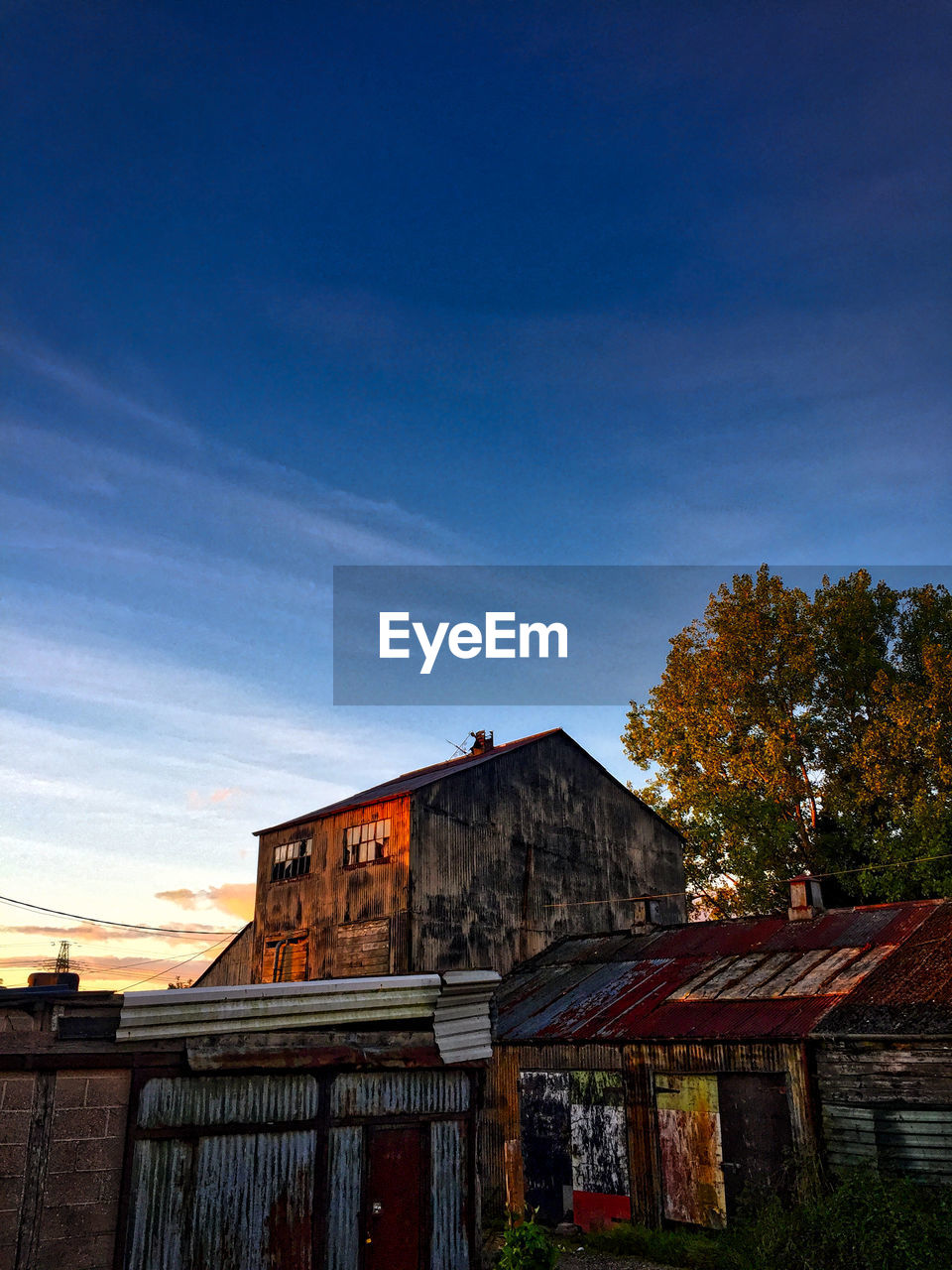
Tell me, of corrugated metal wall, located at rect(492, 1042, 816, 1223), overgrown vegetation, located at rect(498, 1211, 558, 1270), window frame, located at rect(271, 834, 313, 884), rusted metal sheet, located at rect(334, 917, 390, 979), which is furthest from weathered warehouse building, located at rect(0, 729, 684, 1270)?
window frame, located at rect(271, 834, 313, 884)

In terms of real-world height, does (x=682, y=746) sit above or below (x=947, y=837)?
above

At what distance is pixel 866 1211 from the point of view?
1501 centimetres

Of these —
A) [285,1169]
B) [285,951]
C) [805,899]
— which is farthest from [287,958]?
[285,1169]

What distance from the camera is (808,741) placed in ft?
127

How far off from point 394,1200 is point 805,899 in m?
13.6

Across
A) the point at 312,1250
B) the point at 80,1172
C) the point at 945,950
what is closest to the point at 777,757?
the point at 945,950

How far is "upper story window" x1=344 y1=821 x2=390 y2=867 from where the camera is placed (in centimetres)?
2930

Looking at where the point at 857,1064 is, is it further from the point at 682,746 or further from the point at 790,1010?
the point at 682,746

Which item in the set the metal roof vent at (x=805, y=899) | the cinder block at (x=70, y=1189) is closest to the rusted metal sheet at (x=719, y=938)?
the metal roof vent at (x=805, y=899)

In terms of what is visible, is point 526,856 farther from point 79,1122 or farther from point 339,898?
point 79,1122

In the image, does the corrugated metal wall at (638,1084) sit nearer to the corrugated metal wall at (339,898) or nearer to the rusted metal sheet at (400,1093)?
the corrugated metal wall at (339,898)

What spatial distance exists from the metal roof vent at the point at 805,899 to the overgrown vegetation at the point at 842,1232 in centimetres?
725

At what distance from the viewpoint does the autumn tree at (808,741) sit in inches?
1378

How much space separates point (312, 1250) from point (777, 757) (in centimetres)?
2840
